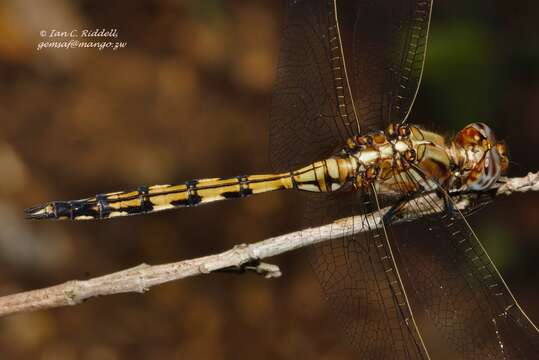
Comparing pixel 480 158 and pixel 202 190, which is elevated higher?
pixel 202 190

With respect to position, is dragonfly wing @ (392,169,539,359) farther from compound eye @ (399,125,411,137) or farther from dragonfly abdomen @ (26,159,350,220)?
dragonfly abdomen @ (26,159,350,220)

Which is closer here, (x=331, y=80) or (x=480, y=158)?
(x=480, y=158)

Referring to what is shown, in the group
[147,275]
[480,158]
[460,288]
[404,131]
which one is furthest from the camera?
[404,131]

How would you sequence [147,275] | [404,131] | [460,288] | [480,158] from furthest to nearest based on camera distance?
[404,131] < [480,158] < [460,288] < [147,275]

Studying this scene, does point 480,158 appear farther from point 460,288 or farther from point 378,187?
point 460,288

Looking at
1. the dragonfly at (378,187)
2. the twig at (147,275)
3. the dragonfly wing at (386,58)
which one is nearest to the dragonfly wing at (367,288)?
the dragonfly at (378,187)

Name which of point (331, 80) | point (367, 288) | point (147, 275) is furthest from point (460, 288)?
point (147, 275)

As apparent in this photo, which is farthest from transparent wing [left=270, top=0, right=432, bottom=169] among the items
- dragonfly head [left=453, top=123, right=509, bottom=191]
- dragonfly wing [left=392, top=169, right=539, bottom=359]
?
dragonfly wing [left=392, top=169, right=539, bottom=359]
